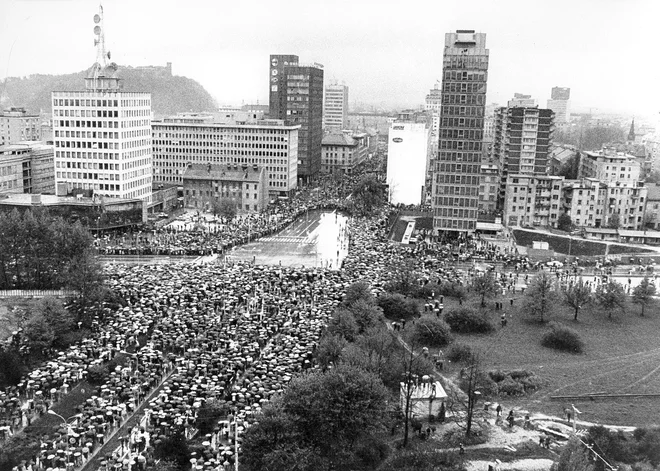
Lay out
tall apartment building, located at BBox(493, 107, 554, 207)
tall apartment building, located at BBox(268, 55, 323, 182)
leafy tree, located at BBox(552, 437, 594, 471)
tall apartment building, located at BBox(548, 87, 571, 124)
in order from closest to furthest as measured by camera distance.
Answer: leafy tree, located at BBox(552, 437, 594, 471) < tall apartment building, located at BBox(493, 107, 554, 207) < tall apartment building, located at BBox(268, 55, 323, 182) < tall apartment building, located at BBox(548, 87, 571, 124)

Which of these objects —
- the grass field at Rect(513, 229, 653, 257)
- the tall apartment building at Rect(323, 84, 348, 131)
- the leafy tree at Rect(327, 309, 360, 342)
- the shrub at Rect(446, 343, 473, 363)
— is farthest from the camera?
the tall apartment building at Rect(323, 84, 348, 131)

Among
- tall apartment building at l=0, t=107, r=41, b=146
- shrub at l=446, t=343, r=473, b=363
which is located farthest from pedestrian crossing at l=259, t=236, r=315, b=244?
tall apartment building at l=0, t=107, r=41, b=146

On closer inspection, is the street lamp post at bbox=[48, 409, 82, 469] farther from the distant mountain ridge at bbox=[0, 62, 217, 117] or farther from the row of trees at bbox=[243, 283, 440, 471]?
the distant mountain ridge at bbox=[0, 62, 217, 117]

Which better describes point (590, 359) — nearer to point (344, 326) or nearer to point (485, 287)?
point (485, 287)

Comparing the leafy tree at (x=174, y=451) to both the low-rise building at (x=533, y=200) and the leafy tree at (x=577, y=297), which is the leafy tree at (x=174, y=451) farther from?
the low-rise building at (x=533, y=200)

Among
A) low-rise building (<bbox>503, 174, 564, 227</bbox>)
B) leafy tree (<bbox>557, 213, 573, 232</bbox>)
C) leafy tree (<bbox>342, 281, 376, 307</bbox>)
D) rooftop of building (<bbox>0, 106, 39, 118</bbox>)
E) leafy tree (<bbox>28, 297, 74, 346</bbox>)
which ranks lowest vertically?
leafy tree (<bbox>28, 297, 74, 346</bbox>)

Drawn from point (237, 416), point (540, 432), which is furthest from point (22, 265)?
point (540, 432)
